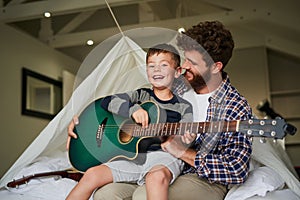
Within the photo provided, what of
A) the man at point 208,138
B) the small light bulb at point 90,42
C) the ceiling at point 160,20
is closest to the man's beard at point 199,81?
the man at point 208,138

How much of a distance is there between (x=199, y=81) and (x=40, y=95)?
2.38 metres

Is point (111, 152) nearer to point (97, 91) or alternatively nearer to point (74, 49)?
point (97, 91)

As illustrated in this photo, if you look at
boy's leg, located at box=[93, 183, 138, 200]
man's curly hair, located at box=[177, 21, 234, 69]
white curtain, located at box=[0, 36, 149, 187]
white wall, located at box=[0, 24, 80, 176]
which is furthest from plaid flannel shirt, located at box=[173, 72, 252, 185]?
white wall, located at box=[0, 24, 80, 176]

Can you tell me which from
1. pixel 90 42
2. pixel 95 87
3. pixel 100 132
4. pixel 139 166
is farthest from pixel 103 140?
pixel 90 42

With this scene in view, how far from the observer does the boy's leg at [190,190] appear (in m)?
1.07

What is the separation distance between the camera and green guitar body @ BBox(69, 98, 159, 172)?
1177 mm

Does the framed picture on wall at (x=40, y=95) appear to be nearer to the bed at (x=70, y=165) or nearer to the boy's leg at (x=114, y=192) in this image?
the bed at (x=70, y=165)

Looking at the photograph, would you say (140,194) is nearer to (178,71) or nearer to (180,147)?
(180,147)

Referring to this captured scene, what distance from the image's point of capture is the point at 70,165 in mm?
1792

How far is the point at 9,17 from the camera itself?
2.92 metres

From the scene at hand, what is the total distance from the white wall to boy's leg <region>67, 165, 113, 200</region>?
1953 millimetres

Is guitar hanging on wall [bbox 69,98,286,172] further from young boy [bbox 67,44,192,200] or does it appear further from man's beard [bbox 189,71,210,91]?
man's beard [bbox 189,71,210,91]

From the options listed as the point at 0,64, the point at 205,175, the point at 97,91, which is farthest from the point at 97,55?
the point at 0,64

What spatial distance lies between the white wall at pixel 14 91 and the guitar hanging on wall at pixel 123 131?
172 cm
